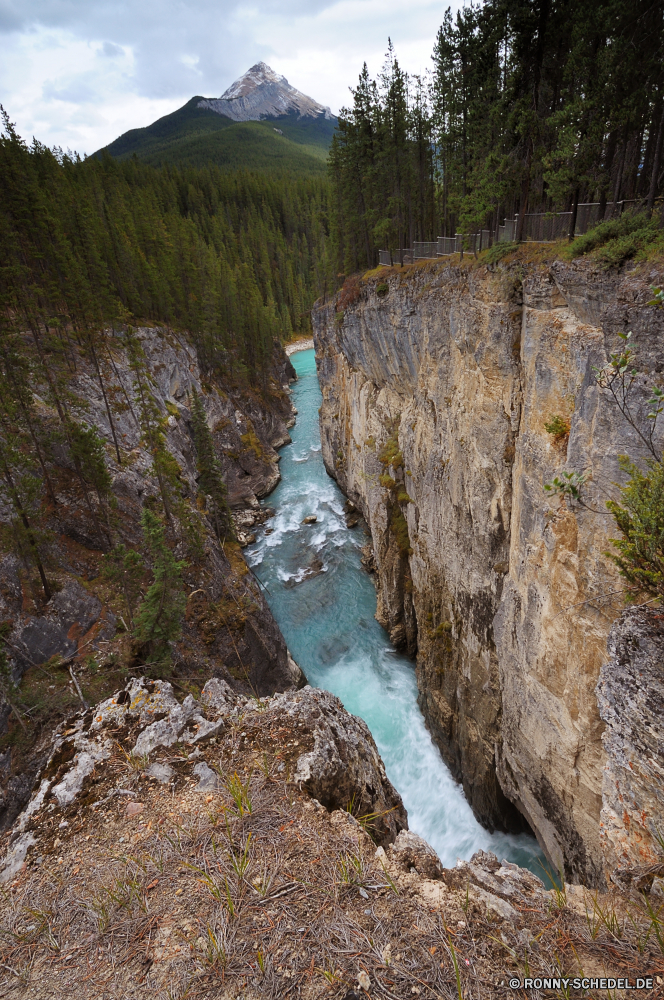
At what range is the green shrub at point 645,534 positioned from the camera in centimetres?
546

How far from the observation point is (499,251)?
1363 centimetres

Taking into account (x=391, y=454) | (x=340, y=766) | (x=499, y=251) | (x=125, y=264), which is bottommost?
(x=391, y=454)

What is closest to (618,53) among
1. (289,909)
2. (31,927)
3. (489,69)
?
(489,69)

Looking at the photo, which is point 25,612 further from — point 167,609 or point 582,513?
point 582,513

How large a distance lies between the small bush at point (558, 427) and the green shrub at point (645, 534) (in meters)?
4.86

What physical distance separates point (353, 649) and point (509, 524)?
14192 millimetres

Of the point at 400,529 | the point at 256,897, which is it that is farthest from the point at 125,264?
the point at 256,897

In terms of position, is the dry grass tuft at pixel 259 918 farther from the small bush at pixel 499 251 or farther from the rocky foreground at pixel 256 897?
the small bush at pixel 499 251

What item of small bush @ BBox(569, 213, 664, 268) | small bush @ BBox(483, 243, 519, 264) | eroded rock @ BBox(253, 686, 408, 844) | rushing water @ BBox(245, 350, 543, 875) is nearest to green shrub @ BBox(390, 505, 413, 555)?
rushing water @ BBox(245, 350, 543, 875)

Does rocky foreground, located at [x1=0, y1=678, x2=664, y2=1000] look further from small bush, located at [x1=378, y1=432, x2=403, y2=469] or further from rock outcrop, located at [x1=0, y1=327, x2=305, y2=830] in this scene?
small bush, located at [x1=378, y1=432, x2=403, y2=469]

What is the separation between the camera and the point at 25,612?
1830 cm

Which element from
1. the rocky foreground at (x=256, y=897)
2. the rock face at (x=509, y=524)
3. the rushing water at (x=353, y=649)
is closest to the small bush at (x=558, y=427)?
the rock face at (x=509, y=524)

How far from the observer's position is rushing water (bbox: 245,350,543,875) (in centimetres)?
1684

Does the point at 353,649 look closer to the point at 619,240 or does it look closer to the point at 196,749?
the point at 196,749
